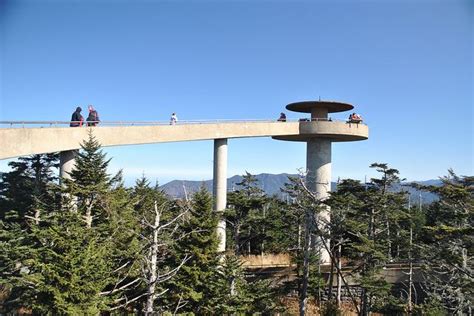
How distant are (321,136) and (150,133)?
40.9ft

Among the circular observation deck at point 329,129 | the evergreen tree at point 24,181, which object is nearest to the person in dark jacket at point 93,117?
the evergreen tree at point 24,181

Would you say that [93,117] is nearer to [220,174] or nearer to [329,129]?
[220,174]

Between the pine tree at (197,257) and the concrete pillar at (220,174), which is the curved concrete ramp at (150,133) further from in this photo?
the pine tree at (197,257)

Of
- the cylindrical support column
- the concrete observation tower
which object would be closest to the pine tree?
the cylindrical support column

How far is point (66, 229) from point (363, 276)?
13.4 m

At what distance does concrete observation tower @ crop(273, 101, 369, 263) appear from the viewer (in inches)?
1015

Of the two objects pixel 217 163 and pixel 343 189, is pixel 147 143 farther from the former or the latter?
pixel 343 189

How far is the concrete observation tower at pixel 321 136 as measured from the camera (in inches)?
1015

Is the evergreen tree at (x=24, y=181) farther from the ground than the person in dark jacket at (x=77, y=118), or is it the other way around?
the person in dark jacket at (x=77, y=118)

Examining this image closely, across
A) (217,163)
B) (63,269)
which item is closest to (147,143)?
(217,163)

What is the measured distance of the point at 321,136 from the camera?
1047 inches

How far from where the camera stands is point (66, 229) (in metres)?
12.3

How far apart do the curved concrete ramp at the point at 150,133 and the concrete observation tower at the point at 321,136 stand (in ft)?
0.22

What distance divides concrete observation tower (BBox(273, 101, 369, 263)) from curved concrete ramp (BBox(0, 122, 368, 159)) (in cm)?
7
